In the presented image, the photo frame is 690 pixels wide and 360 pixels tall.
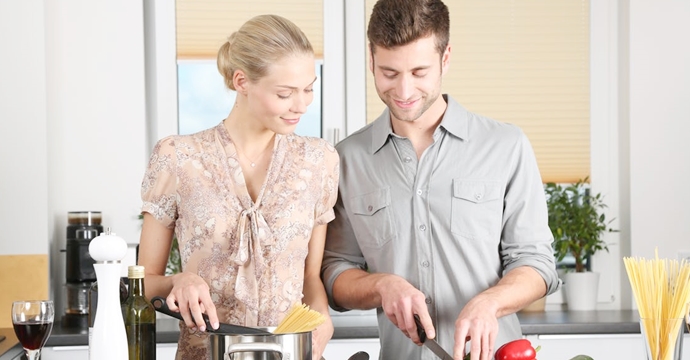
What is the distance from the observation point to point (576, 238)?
3.97 m

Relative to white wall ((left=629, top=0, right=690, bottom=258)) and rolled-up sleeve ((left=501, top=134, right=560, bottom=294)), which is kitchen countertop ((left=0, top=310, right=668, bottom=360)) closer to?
white wall ((left=629, top=0, right=690, bottom=258))

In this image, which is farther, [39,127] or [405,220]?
[39,127]

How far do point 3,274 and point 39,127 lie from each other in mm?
589

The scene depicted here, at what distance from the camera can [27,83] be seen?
3621 millimetres

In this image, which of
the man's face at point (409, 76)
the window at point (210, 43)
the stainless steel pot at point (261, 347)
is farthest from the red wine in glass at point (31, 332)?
the window at point (210, 43)

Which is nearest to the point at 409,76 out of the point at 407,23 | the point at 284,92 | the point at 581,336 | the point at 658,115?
the point at 407,23

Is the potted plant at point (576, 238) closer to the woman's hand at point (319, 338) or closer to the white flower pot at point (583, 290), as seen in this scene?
the white flower pot at point (583, 290)

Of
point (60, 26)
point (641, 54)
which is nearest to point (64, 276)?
point (60, 26)

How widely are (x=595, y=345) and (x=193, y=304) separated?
224 cm

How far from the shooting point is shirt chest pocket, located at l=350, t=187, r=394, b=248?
2176mm

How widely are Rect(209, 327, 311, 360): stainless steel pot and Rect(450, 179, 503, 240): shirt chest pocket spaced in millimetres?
685

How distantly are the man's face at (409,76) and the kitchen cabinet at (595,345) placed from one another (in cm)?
173

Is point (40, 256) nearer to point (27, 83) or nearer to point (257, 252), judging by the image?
point (27, 83)

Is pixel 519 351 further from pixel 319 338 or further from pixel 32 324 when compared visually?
pixel 32 324
